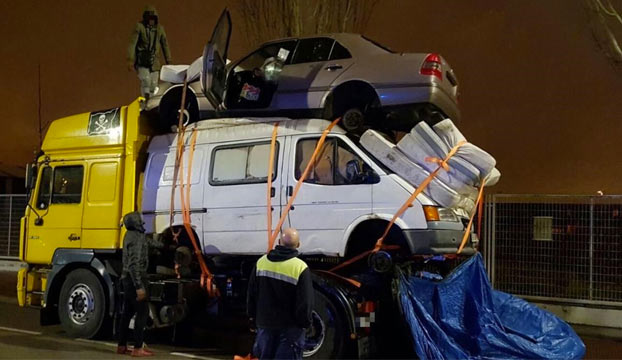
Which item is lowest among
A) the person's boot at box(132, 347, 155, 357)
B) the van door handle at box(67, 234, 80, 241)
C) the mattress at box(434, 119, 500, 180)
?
the person's boot at box(132, 347, 155, 357)

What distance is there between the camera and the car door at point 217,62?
7410mm

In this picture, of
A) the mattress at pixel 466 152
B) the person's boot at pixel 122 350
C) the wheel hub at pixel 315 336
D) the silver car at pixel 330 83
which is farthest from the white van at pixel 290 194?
the person's boot at pixel 122 350

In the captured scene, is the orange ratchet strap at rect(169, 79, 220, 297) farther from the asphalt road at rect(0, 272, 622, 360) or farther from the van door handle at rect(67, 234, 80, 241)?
the van door handle at rect(67, 234, 80, 241)

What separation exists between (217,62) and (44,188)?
364 centimetres

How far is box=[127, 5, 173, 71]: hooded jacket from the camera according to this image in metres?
9.39

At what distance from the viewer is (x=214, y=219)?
769cm

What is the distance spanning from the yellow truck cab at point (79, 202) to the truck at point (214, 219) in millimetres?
18

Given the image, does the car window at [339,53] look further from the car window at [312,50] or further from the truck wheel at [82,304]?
the truck wheel at [82,304]

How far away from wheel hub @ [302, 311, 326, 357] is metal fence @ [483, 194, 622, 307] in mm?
4939

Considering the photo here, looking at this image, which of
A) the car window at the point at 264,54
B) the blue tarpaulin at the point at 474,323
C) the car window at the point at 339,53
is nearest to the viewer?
the blue tarpaulin at the point at 474,323

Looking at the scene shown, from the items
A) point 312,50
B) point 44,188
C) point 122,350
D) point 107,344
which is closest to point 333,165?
point 312,50

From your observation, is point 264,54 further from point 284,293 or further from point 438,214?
point 284,293

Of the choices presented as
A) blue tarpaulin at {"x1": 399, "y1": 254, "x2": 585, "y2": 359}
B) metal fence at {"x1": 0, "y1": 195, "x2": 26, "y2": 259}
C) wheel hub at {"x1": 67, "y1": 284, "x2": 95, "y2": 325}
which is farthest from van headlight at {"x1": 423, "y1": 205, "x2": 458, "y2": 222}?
metal fence at {"x1": 0, "y1": 195, "x2": 26, "y2": 259}

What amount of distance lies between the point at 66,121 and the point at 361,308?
5.34m
